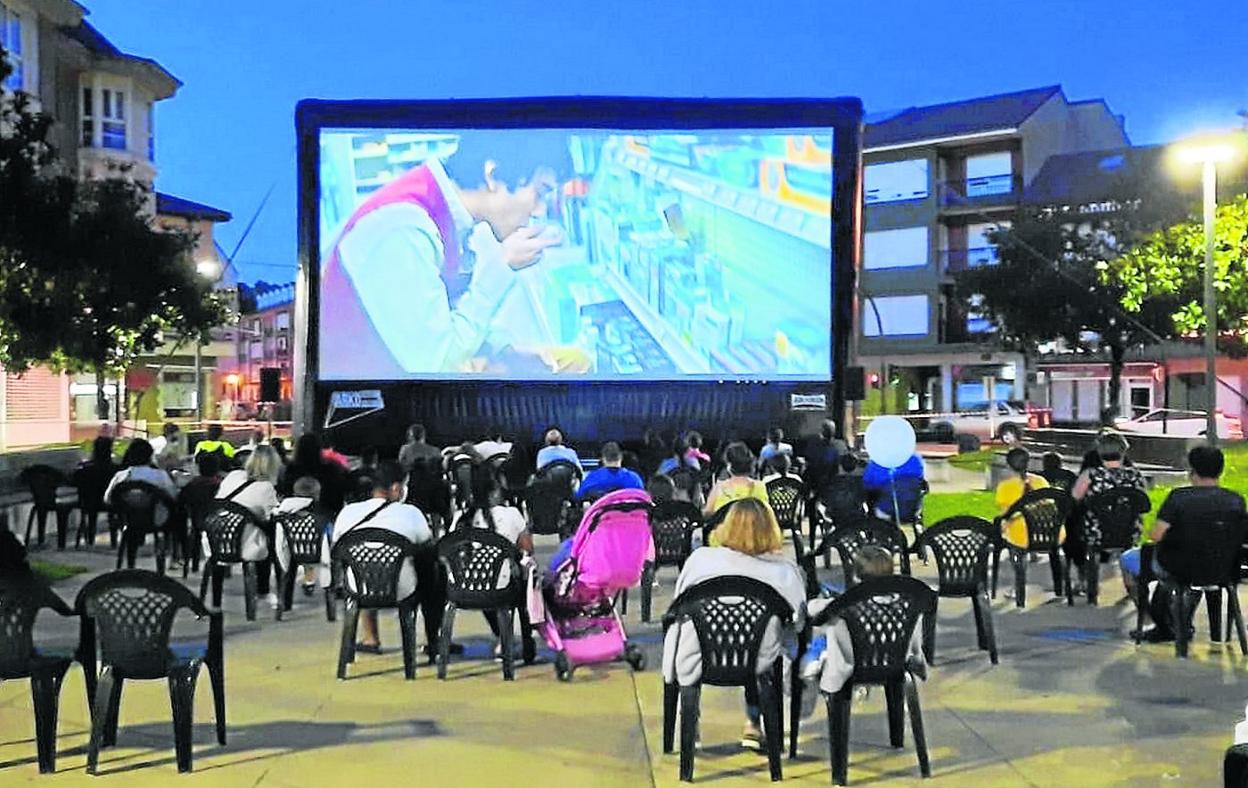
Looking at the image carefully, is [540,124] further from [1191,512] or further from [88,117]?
[88,117]

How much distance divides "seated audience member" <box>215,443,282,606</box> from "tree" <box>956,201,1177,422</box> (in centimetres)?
3456

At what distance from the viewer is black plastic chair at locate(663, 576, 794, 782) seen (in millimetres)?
5691

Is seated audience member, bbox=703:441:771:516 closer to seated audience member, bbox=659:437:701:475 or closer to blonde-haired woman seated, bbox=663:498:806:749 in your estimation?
seated audience member, bbox=659:437:701:475

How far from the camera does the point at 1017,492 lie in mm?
10734

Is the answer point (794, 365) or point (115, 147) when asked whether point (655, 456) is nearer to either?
point (794, 365)

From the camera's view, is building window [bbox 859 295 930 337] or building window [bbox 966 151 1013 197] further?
building window [bbox 859 295 930 337]

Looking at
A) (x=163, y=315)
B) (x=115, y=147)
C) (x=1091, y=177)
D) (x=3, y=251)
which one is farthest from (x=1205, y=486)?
(x=1091, y=177)

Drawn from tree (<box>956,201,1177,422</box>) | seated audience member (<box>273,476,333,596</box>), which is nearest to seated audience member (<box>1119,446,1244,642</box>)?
seated audience member (<box>273,476,333,596</box>)

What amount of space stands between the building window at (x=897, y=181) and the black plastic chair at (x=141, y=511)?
47165 mm

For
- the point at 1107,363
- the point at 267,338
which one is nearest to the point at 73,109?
the point at 1107,363

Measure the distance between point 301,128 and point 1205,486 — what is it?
484 inches

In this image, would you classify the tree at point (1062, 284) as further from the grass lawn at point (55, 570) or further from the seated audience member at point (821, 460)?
the grass lawn at point (55, 570)

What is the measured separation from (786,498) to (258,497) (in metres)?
4.86

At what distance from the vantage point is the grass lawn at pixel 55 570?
12.0 m
